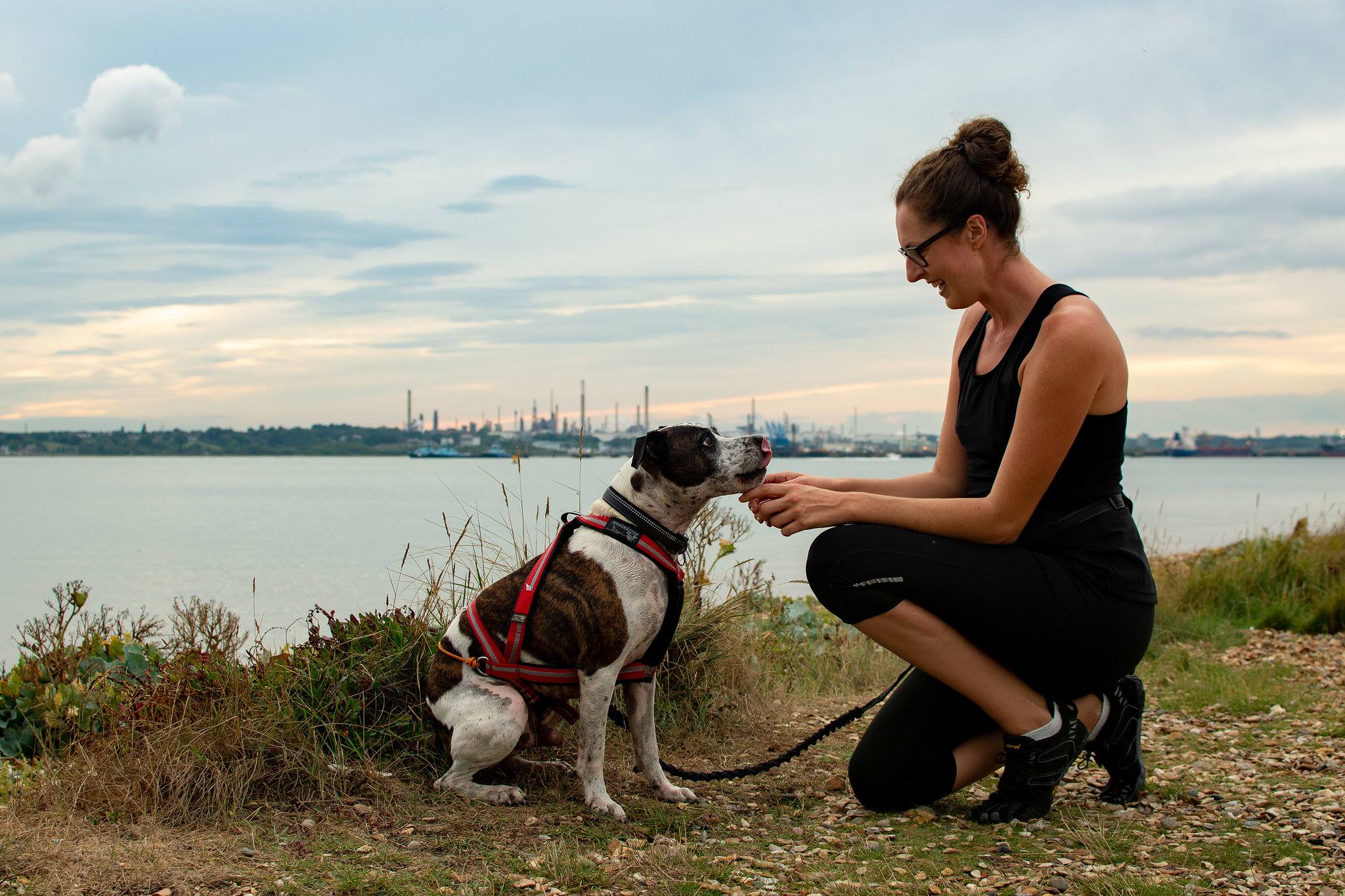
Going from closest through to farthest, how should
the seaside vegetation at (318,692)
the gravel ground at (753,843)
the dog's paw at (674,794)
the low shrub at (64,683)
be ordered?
the gravel ground at (753,843), the seaside vegetation at (318,692), the dog's paw at (674,794), the low shrub at (64,683)

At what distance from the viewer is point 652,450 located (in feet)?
12.6

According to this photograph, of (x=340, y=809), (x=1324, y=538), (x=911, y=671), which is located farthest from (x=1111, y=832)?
(x=1324, y=538)

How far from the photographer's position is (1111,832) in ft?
11.1

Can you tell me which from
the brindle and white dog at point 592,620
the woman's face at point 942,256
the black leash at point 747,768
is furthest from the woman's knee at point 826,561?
the woman's face at point 942,256

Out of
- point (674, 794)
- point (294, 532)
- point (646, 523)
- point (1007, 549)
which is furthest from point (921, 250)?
point (294, 532)

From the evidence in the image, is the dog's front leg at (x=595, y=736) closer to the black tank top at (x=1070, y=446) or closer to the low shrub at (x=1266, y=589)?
the black tank top at (x=1070, y=446)

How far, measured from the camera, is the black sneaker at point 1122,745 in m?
3.77

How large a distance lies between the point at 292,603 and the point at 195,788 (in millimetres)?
10029

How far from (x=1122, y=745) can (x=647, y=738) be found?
5.80 feet

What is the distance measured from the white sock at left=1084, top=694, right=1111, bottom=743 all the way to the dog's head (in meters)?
1.53

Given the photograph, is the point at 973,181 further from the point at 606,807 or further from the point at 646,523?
the point at 606,807

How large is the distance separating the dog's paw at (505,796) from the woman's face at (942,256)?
2453 mm

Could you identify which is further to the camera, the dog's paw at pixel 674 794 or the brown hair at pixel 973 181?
the dog's paw at pixel 674 794

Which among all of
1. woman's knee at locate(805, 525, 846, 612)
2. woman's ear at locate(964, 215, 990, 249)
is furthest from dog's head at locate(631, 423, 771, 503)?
woman's ear at locate(964, 215, 990, 249)
